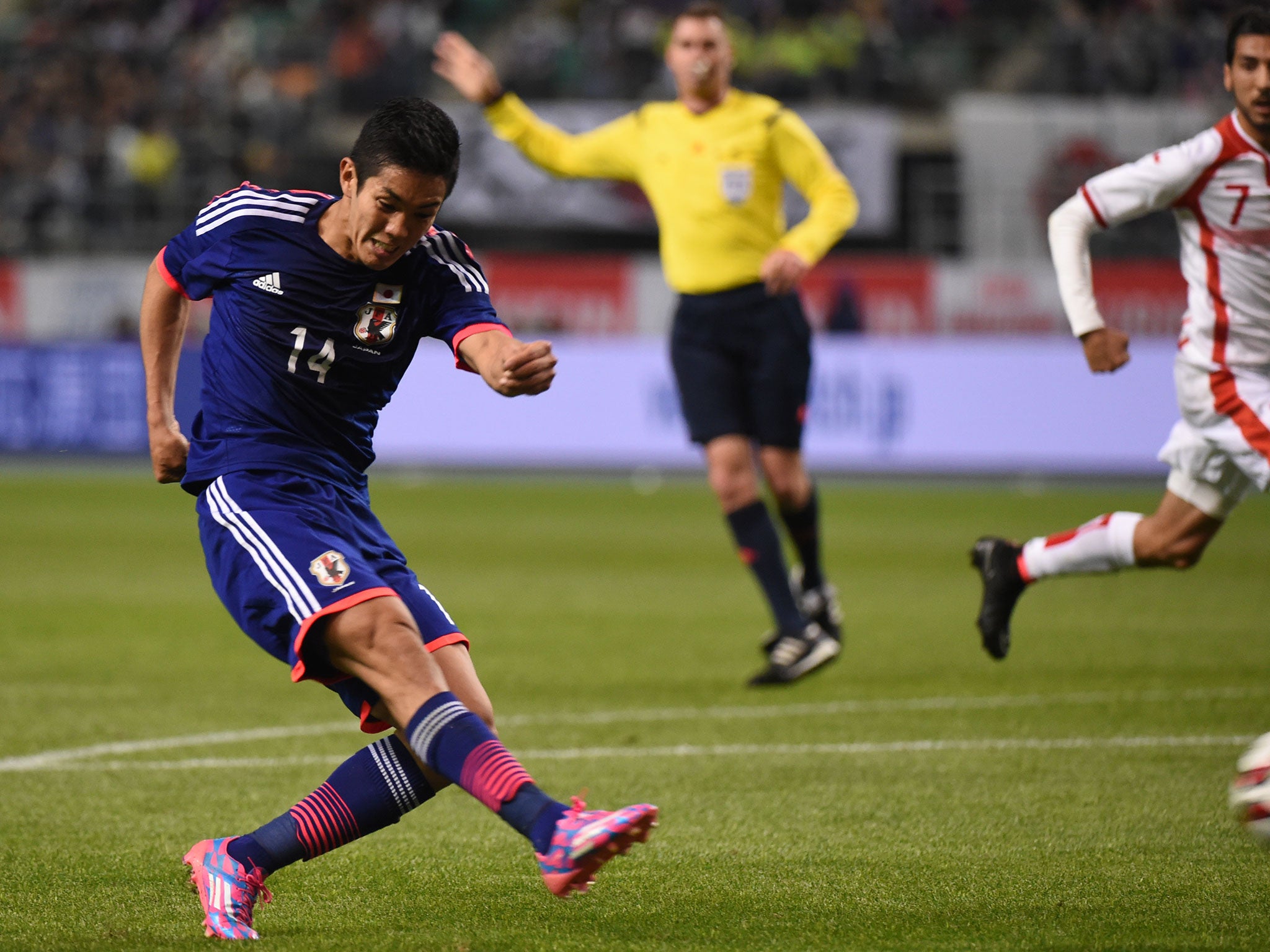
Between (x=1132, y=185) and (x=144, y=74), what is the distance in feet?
71.0

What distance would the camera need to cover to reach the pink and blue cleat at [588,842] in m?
3.03

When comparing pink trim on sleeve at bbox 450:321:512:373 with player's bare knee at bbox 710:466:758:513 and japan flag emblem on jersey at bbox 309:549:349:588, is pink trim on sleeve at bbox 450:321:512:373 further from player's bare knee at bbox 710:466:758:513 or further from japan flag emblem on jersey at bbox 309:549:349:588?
player's bare knee at bbox 710:466:758:513

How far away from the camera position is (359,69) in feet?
78.4

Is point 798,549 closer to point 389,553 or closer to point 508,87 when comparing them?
point 389,553

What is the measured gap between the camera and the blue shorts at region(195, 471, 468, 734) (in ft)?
11.0

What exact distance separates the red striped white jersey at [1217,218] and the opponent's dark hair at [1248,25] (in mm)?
209

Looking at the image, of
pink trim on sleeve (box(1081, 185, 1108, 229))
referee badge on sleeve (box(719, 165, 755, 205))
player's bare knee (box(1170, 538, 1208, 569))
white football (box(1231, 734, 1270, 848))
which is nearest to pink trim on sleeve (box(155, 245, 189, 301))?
white football (box(1231, 734, 1270, 848))

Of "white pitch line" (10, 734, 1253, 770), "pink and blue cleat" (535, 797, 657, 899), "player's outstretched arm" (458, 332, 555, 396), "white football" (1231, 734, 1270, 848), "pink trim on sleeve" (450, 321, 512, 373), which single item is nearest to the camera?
"pink and blue cleat" (535, 797, 657, 899)

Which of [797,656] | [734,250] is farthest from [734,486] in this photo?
[734,250]

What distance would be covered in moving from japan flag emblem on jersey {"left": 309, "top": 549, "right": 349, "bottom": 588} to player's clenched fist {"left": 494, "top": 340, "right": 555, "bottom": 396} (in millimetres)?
475

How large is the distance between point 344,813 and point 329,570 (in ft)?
1.93

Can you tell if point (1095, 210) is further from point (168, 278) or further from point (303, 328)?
A: point (168, 278)

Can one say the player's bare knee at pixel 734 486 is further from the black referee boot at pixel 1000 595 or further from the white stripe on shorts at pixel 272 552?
the white stripe on shorts at pixel 272 552

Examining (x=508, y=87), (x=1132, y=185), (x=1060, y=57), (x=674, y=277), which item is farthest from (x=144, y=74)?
(x=1132, y=185)
